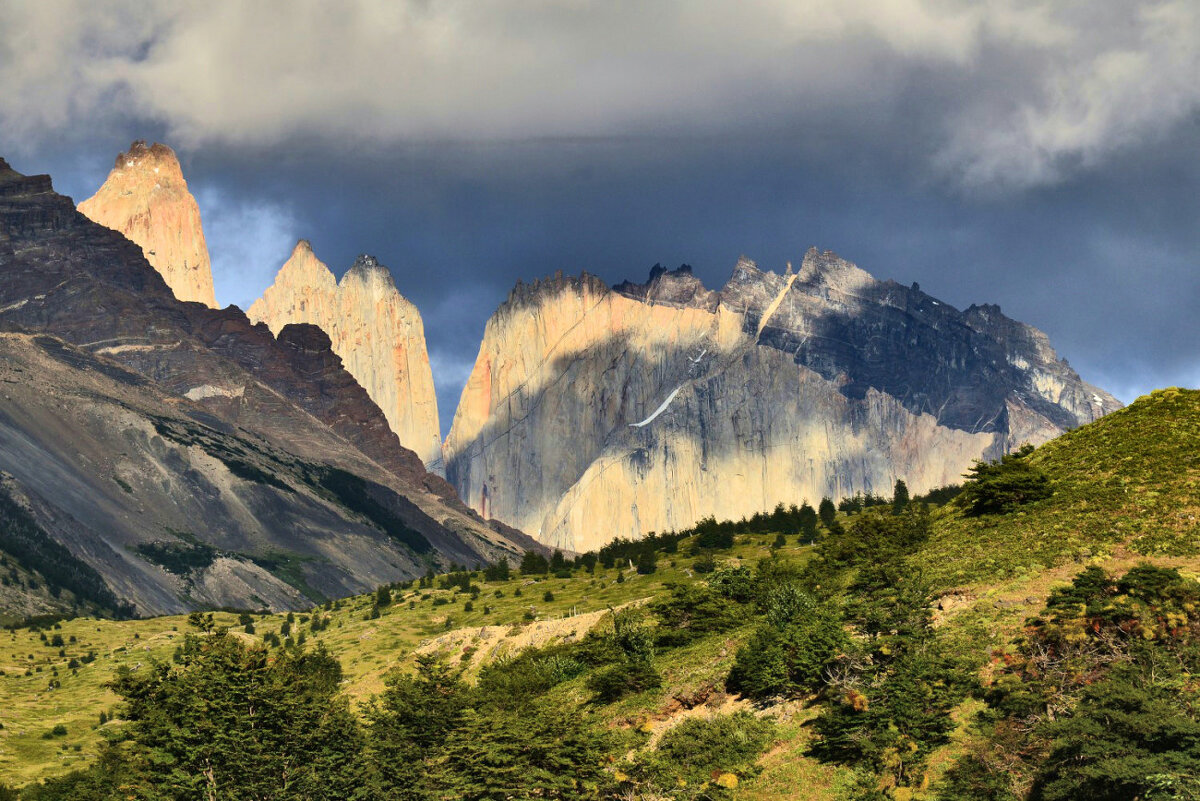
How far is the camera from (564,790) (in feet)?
180

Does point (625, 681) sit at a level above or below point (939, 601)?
below

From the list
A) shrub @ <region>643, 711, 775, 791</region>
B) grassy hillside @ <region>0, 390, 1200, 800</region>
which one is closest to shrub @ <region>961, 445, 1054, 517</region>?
grassy hillside @ <region>0, 390, 1200, 800</region>

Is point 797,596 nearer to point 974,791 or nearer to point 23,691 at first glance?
point 974,791

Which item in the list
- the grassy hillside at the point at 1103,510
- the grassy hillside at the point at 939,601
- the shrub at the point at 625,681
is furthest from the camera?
the shrub at the point at 625,681

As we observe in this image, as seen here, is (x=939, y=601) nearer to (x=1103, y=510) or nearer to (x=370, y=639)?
(x=1103, y=510)

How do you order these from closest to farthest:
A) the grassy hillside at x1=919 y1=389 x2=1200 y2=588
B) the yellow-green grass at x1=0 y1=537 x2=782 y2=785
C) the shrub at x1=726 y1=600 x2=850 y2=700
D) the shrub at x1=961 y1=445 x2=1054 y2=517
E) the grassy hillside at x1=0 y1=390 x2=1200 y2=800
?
the grassy hillside at x1=0 y1=390 x2=1200 y2=800 < the shrub at x1=726 y1=600 x2=850 y2=700 < the grassy hillside at x1=919 y1=389 x2=1200 y2=588 < the shrub at x1=961 y1=445 x2=1054 y2=517 < the yellow-green grass at x1=0 y1=537 x2=782 y2=785

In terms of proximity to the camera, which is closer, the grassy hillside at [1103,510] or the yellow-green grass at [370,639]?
the grassy hillside at [1103,510]

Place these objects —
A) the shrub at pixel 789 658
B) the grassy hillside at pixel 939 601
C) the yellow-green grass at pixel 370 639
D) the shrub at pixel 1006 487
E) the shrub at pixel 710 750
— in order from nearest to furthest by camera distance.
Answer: the grassy hillside at pixel 939 601 < the shrub at pixel 710 750 < the shrub at pixel 789 658 < the shrub at pixel 1006 487 < the yellow-green grass at pixel 370 639

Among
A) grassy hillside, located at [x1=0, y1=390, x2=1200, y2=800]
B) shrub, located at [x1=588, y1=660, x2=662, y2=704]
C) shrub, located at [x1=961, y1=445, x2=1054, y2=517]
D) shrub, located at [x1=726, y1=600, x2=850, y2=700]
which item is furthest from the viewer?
shrub, located at [x1=961, y1=445, x2=1054, y2=517]

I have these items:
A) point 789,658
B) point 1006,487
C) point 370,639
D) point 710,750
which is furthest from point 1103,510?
point 370,639

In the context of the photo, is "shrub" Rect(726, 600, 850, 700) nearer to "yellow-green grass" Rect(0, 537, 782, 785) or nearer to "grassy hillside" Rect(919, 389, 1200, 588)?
"grassy hillside" Rect(919, 389, 1200, 588)

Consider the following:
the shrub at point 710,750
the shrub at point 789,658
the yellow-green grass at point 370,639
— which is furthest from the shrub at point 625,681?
the yellow-green grass at point 370,639

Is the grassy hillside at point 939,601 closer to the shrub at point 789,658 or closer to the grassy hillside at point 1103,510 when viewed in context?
the grassy hillside at point 1103,510

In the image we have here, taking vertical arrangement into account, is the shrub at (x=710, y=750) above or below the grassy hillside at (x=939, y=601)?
below
